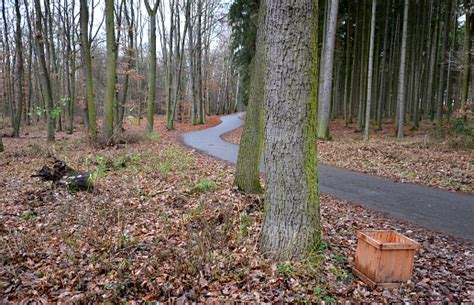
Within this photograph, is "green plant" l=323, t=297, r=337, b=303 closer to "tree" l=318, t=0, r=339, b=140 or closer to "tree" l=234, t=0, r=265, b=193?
"tree" l=234, t=0, r=265, b=193

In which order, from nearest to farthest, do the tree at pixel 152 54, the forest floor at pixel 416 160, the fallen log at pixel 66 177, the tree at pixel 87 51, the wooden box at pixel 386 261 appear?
1. the wooden box at pixel 386 261
2. the fallen log at pixel 66 177
3. the forest floor at pixel 416 160
4. the tree at pixel 87 51
5. the tree at pixel 152 54

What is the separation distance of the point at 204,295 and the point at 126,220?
2532 millimetres

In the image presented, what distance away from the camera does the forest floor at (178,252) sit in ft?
10.9

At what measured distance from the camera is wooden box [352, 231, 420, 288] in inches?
128

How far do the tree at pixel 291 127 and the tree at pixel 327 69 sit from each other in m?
11.4

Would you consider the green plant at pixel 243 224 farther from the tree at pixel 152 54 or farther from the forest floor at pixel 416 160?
the tree at pixel 152 54

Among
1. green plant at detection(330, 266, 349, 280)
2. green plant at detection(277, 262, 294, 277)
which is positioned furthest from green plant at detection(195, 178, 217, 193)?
green plant at detection(330, 266, 349, 280)

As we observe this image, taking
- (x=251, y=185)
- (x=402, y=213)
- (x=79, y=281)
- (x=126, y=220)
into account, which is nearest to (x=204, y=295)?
(x=79, y=281)

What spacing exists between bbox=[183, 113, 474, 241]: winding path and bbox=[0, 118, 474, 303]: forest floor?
449mm

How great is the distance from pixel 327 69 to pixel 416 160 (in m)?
6.09

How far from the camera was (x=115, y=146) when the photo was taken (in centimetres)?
1360

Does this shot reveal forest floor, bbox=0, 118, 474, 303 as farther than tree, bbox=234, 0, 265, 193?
No

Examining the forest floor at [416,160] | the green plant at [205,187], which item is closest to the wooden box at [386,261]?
the green plant at [205,187]

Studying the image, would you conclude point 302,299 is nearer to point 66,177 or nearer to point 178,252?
point 178,252
